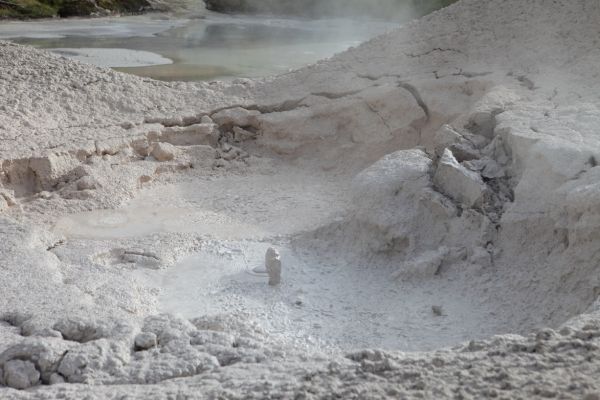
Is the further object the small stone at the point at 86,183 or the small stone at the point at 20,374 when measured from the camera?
the small stone at the point at 86,183

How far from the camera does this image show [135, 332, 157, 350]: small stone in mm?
2838

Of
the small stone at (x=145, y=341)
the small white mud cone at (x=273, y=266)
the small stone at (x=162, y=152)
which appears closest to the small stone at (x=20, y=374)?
the small stone at (x=145, y=341)

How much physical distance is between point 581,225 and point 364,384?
1.80 m

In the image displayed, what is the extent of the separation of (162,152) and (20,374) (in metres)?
3.38

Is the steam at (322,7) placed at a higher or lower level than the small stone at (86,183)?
higher

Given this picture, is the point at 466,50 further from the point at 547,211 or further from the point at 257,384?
the point at 257,384

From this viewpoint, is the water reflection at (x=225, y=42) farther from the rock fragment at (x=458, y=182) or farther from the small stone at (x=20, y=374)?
the small stone at (x=20, y=374)

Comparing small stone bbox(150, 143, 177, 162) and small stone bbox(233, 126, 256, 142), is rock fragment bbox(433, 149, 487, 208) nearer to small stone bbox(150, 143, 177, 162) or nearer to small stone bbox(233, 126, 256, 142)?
small stone bbox(233, 126, 256, 142)

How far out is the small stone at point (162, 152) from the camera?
5.85 m

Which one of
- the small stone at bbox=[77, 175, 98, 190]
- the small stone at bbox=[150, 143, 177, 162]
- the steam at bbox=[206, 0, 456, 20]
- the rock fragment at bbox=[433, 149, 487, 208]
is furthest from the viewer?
the steam at bbox=[206, 0, 456, 20]

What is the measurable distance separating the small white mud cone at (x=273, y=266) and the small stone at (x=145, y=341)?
136cm

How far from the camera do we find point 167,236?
478cm

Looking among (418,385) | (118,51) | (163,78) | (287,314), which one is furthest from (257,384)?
(118,51)

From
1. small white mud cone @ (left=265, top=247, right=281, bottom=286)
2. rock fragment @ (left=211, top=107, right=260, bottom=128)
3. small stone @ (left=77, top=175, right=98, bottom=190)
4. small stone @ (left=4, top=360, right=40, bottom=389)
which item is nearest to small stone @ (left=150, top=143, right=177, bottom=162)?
rock fragment @ (left=211, top=107, right=260, bottom=128)
